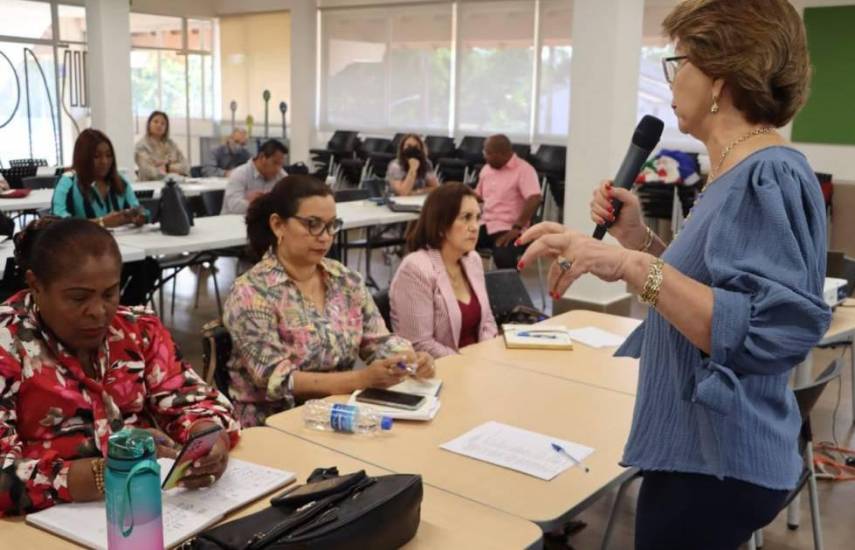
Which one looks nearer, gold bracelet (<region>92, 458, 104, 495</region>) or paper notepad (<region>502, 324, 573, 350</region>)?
gold bracelet (<region>92, 458, 104, 495</region>)

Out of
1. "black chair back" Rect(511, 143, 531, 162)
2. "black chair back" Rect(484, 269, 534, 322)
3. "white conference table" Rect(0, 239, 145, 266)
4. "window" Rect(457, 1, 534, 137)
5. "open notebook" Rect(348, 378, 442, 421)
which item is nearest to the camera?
"open notebook" Rect(348, 378, 442, 421)

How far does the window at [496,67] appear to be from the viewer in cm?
1134

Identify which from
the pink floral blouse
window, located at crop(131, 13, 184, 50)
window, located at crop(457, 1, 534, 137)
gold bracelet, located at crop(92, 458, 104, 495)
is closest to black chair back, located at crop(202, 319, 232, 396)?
the pink floral blouse

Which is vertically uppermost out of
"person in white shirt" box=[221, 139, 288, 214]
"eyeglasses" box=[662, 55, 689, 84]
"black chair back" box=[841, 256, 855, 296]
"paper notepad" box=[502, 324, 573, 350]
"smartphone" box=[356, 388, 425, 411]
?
"eyeglasses" box=[662, 55, 689, 84]

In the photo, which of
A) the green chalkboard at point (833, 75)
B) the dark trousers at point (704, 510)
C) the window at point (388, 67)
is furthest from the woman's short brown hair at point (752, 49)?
the window at point (388, 67)

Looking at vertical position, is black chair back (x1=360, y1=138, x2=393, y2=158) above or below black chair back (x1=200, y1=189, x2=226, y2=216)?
above

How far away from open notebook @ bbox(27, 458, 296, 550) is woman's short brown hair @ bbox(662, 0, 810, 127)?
3.90 feet

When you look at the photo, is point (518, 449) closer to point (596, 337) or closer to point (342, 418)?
point (342, 418)

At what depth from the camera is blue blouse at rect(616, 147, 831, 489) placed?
1309 mm

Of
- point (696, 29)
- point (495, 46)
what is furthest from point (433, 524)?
point (495, 46)

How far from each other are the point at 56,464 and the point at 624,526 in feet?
7.64

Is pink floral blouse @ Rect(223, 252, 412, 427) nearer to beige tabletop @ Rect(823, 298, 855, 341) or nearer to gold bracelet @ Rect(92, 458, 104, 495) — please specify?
gold bracelet @ Rect(92, 458, 104, 495)

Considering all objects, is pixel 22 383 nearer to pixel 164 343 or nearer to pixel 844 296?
pixel 164 343

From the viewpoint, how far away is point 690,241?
1440mm
